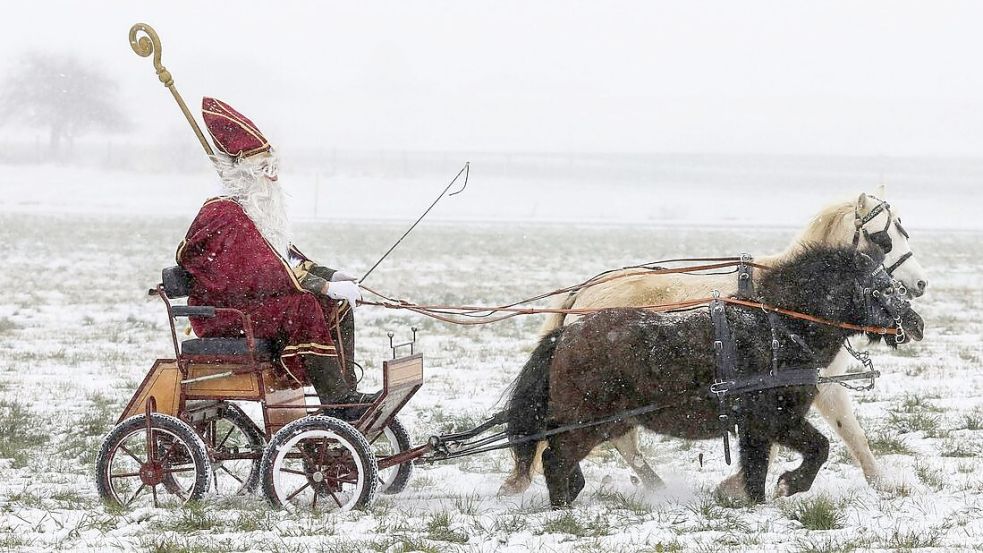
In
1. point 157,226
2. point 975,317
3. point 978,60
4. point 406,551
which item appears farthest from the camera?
point 978,60

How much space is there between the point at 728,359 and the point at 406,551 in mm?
1965

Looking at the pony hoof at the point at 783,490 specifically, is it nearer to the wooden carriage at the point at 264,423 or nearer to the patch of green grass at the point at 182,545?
the wooden carriage at the point at 264,423

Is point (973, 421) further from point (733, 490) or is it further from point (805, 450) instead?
point (733, 490)

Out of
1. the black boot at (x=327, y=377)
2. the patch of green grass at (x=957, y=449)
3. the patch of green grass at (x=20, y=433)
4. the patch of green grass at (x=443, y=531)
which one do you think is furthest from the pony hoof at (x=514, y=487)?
the patch of green grass at (x=20, y=433)

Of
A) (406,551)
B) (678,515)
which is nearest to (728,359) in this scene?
(678,515)

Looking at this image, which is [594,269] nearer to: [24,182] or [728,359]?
[728,359]

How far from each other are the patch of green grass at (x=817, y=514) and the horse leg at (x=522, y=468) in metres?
1.34

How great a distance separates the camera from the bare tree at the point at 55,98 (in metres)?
70.8

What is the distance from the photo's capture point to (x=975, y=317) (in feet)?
49.7

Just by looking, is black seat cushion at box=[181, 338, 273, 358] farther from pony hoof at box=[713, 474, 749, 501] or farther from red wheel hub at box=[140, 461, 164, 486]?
pony hoof at box=[713, 474, 749, 501]

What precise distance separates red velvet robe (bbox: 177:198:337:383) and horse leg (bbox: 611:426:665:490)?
2.05 meters

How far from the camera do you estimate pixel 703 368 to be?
5.61 m

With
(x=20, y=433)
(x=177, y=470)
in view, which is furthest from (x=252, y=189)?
(x=20, y=433)

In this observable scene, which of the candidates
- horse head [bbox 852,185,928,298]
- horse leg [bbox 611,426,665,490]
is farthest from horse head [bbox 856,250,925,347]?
horse leg [bbox 611,426,665,490]
